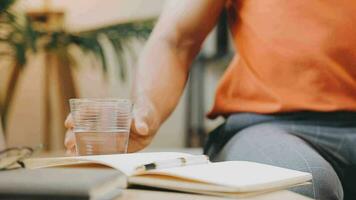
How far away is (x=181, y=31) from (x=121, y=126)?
387 mm

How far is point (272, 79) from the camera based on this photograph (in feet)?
4.00

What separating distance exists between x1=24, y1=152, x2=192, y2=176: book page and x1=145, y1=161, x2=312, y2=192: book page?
0.09ft

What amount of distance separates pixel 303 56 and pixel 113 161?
0.53 metres

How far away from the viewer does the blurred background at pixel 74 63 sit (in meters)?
2.25

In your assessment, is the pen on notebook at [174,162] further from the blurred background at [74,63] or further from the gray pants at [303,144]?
the blurred background at [74,63]

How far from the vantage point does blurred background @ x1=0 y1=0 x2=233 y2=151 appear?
225cm

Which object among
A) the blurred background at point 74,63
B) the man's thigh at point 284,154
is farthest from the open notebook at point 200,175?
the blurred background at point 74,63

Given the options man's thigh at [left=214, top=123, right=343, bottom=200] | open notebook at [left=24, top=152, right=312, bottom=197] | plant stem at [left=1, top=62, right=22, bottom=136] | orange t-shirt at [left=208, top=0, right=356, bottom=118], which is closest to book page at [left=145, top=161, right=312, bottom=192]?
open notebook at [left=24, top=152, right=312, bottom=197]

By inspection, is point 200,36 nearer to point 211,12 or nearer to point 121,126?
point 211,12

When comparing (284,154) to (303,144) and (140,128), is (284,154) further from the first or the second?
(140,128)

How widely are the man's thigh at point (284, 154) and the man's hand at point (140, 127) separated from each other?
152 millimetres

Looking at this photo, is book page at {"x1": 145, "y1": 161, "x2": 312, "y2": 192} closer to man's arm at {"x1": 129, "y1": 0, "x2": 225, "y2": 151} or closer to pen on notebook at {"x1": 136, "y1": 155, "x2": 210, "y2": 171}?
pen on notebook at {"x1": 136, "y1": 155, "x2": 210, "y2": 171}

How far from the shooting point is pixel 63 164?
80 centimetres

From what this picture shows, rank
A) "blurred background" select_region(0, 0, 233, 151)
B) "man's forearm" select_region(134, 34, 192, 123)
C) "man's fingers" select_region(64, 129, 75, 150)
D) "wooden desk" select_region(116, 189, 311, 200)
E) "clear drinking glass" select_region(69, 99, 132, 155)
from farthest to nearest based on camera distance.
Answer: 1. "blurred background" select_region(0, 0, 233, 151)
2. "man's forearm" select_region(134, 34, 192, 123)
3. "man's fingers" select_region(64, 129, 75, 150)
4. "clear drinking glass" select_region(69, 99, 132, 155)
5. "wooden desk" select_region(116, 189, 311, 200)
